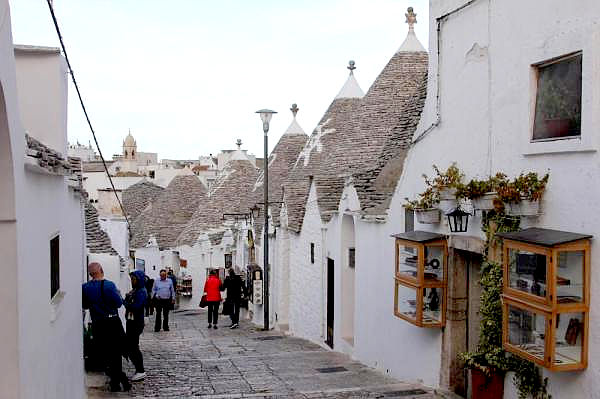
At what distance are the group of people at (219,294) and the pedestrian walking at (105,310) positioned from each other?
27.4 feet

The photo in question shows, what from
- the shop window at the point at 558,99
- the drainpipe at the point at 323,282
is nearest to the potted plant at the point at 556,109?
the shop window at the point at 558,99

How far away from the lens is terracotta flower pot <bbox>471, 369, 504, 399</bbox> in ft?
24.7

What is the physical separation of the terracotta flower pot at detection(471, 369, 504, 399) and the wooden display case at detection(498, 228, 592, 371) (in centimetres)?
82

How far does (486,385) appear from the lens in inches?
301

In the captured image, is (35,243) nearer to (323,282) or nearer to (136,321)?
(136,321)

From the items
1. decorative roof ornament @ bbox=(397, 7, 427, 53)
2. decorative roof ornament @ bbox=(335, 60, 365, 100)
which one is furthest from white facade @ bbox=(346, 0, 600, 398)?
decorative roof ornament @ bbox=(335, 60, 365, 100)

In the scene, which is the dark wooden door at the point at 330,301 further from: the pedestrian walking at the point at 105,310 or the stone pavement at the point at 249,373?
the pedestrian walking at the point at 105,310

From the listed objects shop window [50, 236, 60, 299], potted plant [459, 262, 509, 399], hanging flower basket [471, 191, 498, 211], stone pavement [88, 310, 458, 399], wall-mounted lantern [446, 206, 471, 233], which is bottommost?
stone pavement [88, 310, 458, 399]

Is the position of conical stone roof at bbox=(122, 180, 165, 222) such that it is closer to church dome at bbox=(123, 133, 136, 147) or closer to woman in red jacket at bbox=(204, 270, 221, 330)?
woman in red jacket at bbox=(204, 270, 221, 330)

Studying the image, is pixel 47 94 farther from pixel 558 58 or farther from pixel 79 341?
pixel 558 58

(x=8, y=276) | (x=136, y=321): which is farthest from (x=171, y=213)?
(x=8, y=276)

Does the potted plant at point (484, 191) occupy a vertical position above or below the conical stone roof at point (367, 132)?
below

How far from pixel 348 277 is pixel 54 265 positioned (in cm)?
861

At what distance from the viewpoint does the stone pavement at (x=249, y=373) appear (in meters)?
9.47
